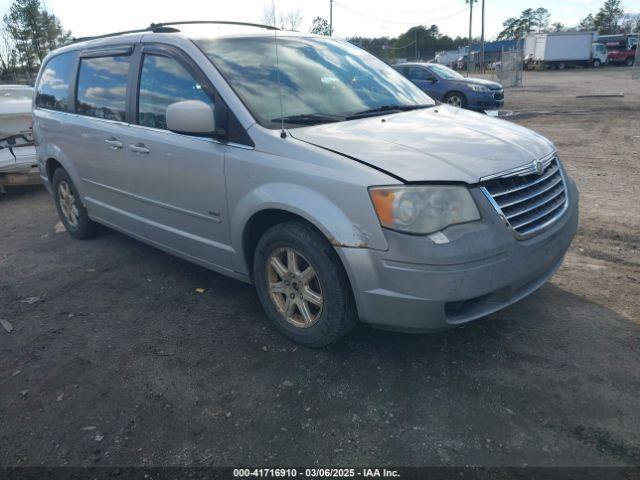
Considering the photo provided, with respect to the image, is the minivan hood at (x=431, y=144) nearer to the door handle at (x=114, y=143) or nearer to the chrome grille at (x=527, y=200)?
the chrome grille at (x=527, y=200)

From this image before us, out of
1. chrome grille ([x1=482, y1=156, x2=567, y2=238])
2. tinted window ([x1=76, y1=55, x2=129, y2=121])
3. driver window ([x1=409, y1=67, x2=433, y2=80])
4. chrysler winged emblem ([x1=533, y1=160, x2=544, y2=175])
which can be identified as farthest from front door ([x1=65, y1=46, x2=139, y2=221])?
driver window ([x1=409, y1=67, x2=433, y2=80])

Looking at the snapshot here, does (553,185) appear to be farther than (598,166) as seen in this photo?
No

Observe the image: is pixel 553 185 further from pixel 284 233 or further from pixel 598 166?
pixel 598 166

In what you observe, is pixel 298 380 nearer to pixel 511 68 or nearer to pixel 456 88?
pixel 456 88

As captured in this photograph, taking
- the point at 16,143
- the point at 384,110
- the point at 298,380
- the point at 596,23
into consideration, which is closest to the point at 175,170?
the point at 384,110

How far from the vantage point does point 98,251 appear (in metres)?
5.09

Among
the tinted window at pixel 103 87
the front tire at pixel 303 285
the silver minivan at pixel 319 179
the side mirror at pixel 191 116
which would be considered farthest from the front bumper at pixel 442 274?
the tinted window at pixel 103 87

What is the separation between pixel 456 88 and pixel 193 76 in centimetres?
1299

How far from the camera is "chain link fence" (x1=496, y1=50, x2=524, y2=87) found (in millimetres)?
27536

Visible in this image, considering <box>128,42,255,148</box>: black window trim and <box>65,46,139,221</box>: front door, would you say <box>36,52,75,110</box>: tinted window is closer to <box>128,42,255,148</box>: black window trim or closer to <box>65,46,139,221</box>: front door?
<box>65,46,139,221</box>: front door

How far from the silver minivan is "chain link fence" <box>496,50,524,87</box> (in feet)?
86.5

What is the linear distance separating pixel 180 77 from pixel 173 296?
1658 millimetres

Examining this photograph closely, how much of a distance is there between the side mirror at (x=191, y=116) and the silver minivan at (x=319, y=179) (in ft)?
0.04

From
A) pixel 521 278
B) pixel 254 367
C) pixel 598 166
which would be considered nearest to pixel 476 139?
pixel 521 278
